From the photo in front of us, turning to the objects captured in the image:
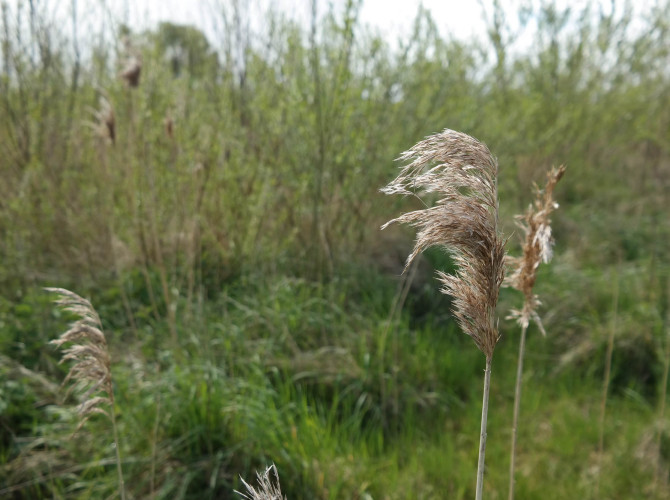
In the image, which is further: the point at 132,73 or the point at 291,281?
the point at 291,281

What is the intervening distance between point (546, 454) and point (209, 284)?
2.50 m

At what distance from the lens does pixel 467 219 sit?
1016 mm

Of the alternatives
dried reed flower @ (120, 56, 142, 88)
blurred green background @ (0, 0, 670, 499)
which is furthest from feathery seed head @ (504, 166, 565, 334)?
dried reed flower @ (120, 56, 142, 88)

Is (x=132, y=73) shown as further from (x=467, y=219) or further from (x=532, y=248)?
(x=467, y=219)

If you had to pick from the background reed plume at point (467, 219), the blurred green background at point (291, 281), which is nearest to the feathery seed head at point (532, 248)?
the background reed plume at point (467, 219)

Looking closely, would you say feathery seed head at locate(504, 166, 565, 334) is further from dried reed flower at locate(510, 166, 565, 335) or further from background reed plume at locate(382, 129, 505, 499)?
background reed plume at locate(382, 129, 505, 499)

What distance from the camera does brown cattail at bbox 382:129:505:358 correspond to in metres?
1.03

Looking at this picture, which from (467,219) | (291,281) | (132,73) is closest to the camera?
(467,219)

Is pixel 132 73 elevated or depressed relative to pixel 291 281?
elevated

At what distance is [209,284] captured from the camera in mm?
4180

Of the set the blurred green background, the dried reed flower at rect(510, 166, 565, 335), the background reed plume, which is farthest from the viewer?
the blurred green background

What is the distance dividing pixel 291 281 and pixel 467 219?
310cm

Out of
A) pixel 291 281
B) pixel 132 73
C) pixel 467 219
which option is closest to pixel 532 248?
pixel 467 219

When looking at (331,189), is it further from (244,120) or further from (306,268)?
(244,120)
